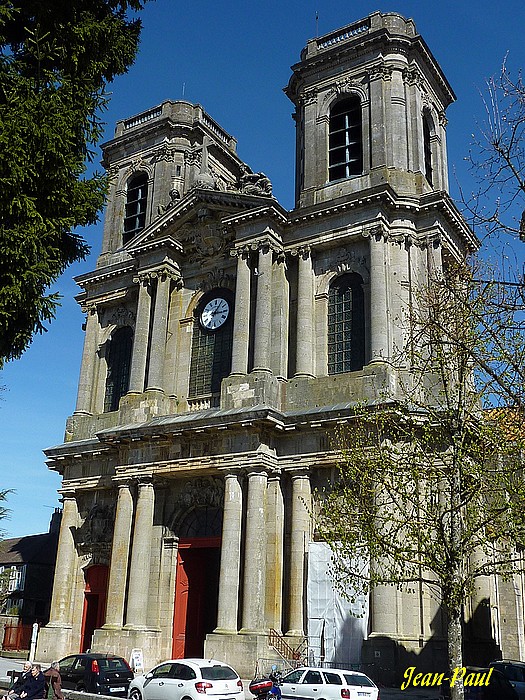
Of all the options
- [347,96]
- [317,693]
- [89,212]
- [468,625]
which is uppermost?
[347,96]

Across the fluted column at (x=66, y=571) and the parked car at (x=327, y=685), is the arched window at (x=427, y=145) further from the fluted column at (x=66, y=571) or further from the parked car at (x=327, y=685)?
the parked car at (x=327, y=685)

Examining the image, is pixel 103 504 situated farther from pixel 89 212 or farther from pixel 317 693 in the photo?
pixel 89 212

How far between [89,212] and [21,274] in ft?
6.82

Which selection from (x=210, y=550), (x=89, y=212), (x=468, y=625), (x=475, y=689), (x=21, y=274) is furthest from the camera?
(x=210, y=550)

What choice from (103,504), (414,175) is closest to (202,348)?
(103,504)

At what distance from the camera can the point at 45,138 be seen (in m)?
13.8

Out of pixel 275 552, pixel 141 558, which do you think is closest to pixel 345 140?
pixel 275 552

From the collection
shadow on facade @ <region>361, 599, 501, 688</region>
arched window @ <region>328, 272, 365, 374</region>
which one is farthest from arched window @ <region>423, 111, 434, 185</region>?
shadow on facade @ <region>361, 599, 501, 688</region>

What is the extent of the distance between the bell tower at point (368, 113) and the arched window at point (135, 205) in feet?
28.1

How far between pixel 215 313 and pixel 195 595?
432 inches

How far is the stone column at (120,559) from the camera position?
27.8m

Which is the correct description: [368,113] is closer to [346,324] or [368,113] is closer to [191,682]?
[346,324]

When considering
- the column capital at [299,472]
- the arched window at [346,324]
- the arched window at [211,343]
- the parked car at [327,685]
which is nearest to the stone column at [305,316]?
the arched window at [346,324]

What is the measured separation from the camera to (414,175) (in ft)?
98.0
